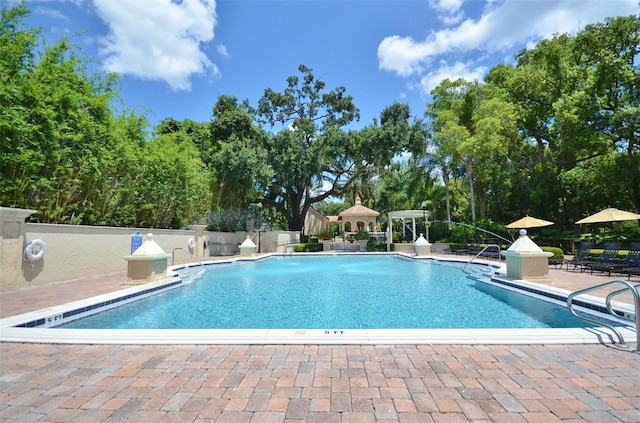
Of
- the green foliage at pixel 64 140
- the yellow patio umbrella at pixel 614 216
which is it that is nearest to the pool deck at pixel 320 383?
the green foliage at pixel 64 140

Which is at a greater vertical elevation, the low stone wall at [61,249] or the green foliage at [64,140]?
the green foliage at [64,140]

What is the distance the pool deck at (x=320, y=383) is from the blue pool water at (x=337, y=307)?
179 centimetres

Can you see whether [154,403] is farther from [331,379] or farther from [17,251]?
Answer: [17,251]

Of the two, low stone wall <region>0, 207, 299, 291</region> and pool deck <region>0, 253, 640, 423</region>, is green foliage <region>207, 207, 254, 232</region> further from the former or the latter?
pool deck <region>0, 253, 640, 423</region>

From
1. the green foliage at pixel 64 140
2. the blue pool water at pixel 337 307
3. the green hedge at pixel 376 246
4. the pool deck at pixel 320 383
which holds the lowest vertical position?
the blue pool water at pixel 337 307

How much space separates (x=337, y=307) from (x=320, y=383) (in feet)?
13.5

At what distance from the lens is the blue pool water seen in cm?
555

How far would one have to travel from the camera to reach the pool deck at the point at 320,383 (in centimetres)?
237

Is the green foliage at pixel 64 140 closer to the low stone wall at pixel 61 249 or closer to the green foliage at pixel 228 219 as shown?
the low stone wall at pixel 61 249

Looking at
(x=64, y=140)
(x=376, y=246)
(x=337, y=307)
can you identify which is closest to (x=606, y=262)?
(x=337, y=307)

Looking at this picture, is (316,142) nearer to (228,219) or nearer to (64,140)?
(228,219)

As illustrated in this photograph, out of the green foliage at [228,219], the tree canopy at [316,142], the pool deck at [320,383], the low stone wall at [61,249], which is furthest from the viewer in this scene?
the green foliage at [228,219]

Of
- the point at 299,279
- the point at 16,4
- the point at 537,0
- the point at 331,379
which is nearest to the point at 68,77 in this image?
the point at 16,4

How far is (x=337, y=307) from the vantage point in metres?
6.90
